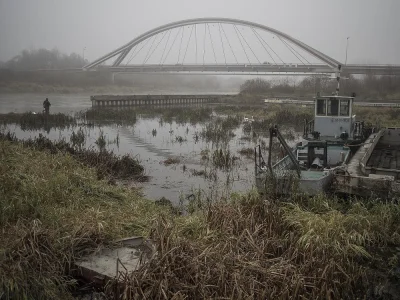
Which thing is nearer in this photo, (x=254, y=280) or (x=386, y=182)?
(x=254, y=280)

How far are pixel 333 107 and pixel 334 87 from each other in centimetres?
5334

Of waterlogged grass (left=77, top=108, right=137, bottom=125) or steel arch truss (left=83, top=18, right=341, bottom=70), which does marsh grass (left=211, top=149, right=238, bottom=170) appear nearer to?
waterlogged grass (left=77, top=108, right=137, bottom=125)

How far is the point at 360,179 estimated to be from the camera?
7.93 meters

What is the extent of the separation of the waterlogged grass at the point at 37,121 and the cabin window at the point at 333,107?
18.3 m

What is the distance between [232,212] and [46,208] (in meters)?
3.52

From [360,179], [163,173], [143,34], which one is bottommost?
[163,173]

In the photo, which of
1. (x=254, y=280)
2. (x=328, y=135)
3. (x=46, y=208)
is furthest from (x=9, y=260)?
(x=328, y=135)

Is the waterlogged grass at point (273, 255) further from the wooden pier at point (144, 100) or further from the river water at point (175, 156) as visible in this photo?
the wooden pier at point (144, 100)

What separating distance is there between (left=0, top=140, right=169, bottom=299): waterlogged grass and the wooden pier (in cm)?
3131

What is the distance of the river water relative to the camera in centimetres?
1127

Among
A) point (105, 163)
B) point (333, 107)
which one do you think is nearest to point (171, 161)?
point (105, 163)

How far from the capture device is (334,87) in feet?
204

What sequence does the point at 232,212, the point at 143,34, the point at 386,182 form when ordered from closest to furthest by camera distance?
1. the point at 232,212
2. the point at 386,182
3. the point at 143,34

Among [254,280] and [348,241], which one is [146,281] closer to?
[254,280]
